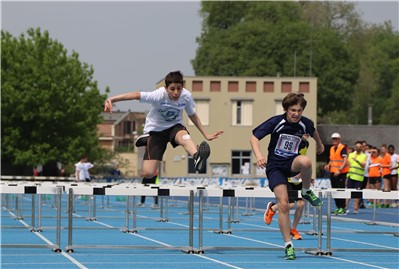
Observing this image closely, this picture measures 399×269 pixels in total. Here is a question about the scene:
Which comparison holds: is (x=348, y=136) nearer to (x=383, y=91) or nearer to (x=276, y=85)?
(x=276, y=85)

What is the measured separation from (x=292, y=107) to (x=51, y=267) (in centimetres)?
319

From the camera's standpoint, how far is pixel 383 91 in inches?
3152

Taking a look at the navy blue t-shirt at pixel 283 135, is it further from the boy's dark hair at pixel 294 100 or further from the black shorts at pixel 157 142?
the black shorts at pixel 157 142

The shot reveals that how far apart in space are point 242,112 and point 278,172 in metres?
42.7

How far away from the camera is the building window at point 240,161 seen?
1929 inches

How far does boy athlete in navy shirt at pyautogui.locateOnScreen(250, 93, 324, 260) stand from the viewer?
23.6 ft

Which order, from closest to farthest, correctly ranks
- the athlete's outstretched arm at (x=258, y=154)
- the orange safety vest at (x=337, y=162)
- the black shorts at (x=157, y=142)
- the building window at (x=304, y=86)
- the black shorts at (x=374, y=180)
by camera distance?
1. the athlete's outstretched arm at (x=258, y=154)
2. the black shorts at (x=157, y=142)
3. the orange safety vest at (x=337, y=162)
4. the black shorts at (x=374, y=180)
5. the building window at (x=304, y=86)

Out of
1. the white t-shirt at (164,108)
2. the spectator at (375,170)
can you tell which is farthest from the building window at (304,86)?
the white t-shirt at (164,108)

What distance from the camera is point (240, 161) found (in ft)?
163

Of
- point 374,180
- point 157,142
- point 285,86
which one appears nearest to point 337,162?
point 374,180

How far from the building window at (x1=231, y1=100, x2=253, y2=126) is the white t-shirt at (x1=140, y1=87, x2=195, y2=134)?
1623 inches

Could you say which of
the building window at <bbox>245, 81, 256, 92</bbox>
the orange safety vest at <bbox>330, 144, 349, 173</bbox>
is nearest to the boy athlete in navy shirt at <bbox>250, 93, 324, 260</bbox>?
the orange safety vest at <bbox>330, 144, 349, 173</bbox>

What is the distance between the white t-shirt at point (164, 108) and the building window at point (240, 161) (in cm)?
4063

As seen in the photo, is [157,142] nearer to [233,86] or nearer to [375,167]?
[375,167]
